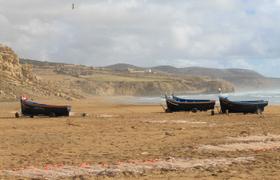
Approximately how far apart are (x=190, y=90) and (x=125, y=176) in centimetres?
14361

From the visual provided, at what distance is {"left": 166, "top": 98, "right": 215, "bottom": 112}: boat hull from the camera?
117ft

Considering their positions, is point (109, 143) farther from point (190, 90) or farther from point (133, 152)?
point (190, 90)

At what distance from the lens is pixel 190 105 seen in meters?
36.1

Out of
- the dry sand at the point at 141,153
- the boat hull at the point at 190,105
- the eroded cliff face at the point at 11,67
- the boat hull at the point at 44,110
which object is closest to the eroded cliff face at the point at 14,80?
the eroded cliff face at the point at 11,67

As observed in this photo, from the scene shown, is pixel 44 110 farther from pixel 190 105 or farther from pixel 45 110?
pixel 190 105

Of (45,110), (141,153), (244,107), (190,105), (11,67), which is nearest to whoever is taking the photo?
(141,153)

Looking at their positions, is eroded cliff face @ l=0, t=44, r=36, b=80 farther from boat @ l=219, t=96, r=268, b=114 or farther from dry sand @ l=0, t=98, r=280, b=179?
dry sand @ l=0, t=98, r=280, b=179

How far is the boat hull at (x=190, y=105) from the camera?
3575cm

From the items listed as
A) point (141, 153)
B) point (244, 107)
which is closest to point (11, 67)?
point (244, 107)

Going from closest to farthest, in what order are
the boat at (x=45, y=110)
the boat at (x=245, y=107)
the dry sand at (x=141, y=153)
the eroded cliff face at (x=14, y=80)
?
the dry sand at (x=141, y=153) → the boat at (x=45, y=110) → the boat at (x=245, y=107) → the eroded cliff face at (x=14, y=80)

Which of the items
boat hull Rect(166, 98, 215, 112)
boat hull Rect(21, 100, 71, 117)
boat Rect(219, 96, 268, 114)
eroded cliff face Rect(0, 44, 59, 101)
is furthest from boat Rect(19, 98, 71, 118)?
eroded cliff face Rect(0, 44, 59, 101)

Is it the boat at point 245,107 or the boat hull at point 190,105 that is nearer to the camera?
the boat at point 245,107

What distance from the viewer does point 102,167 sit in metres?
12.0

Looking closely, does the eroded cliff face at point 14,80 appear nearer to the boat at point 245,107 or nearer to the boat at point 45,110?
the boat at point 45,110
